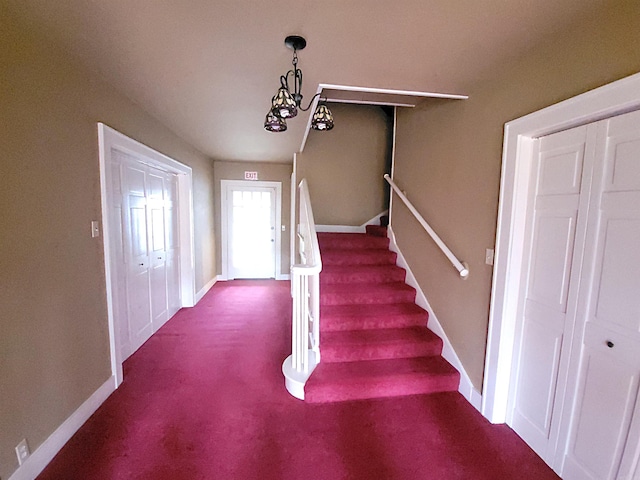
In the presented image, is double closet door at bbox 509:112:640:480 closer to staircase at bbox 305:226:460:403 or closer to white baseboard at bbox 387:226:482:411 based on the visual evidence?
white baseboard at bbox 387:226:482:411

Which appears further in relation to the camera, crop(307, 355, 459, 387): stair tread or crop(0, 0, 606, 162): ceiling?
crop(307, 355, 459, 387): stair tread

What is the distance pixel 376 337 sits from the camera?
2.34 metres

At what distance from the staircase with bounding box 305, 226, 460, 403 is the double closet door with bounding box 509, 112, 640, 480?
698 millimetres

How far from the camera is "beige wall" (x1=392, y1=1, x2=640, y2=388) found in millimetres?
1210

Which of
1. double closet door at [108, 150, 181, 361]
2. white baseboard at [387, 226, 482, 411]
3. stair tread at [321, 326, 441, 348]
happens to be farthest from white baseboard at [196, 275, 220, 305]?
white baseboard at [387, 226, 482, 411]

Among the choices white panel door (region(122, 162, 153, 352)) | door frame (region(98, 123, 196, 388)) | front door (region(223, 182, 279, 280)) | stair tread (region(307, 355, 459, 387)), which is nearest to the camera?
door frame (region(98, 123, 196, 388))

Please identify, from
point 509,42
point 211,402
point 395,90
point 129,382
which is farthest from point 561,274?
point 129,382

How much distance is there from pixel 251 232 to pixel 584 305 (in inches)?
189

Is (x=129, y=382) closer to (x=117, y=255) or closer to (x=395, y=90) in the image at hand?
(x=117, y=255)

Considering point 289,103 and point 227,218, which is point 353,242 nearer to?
point 289,103

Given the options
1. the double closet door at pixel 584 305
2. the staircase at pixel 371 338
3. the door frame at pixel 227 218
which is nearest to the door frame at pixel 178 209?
the door frame at pixel 227 218

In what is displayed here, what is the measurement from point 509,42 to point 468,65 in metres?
0.24

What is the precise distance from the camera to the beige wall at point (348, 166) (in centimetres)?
403

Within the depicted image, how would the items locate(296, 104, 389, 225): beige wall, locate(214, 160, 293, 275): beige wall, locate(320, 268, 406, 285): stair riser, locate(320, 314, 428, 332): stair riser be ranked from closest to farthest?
locate(320, 314, 428, 332): stair riser
locate(320, 268, 406, 285): stair riser
locate(296, 104, 389, 225): beige wall
locate(214, 160, 293, 275): beige wall
